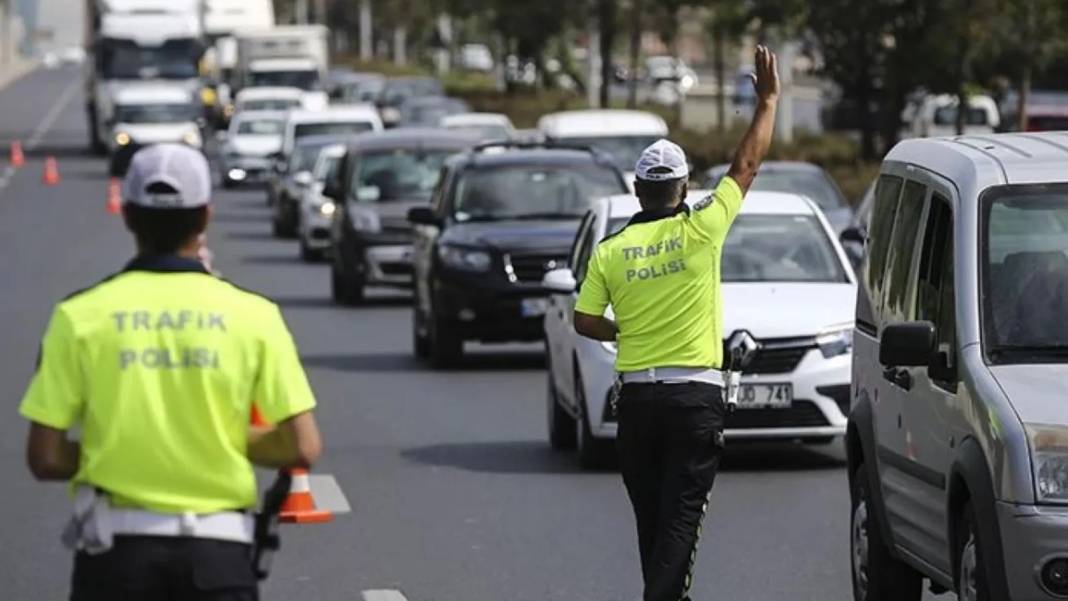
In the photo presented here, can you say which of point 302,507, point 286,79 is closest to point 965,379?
point 302,507

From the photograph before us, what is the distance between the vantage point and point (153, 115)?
61.2 metres

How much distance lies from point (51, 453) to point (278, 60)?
74.3m

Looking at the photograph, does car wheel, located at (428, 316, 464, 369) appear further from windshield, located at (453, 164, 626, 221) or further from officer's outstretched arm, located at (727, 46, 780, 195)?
officer's outstretched arm, located at (727, 46, 780, 195)

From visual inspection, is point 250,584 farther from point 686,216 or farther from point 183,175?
point 686,216

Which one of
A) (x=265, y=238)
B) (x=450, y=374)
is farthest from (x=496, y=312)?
(x=265, y=238)

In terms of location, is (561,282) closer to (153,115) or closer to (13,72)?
(153,115)

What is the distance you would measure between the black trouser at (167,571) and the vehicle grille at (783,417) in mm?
8958

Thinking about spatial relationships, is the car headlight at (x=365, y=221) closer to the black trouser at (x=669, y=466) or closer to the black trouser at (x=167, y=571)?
the black trouser at (x=669, y=466)

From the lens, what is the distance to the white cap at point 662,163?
8.99 metres

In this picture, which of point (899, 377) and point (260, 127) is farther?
point (260, 127)

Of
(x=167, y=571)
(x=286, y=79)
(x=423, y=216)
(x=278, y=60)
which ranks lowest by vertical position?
(x=286, y=79)

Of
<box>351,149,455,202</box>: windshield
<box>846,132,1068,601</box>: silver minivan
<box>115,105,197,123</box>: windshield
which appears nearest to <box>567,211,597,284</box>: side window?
<box>846,132,1068,601</box>: silver minivan

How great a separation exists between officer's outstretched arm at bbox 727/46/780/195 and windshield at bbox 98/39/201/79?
55.8 meters

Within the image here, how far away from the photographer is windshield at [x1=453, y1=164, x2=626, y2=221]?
22.3 m
